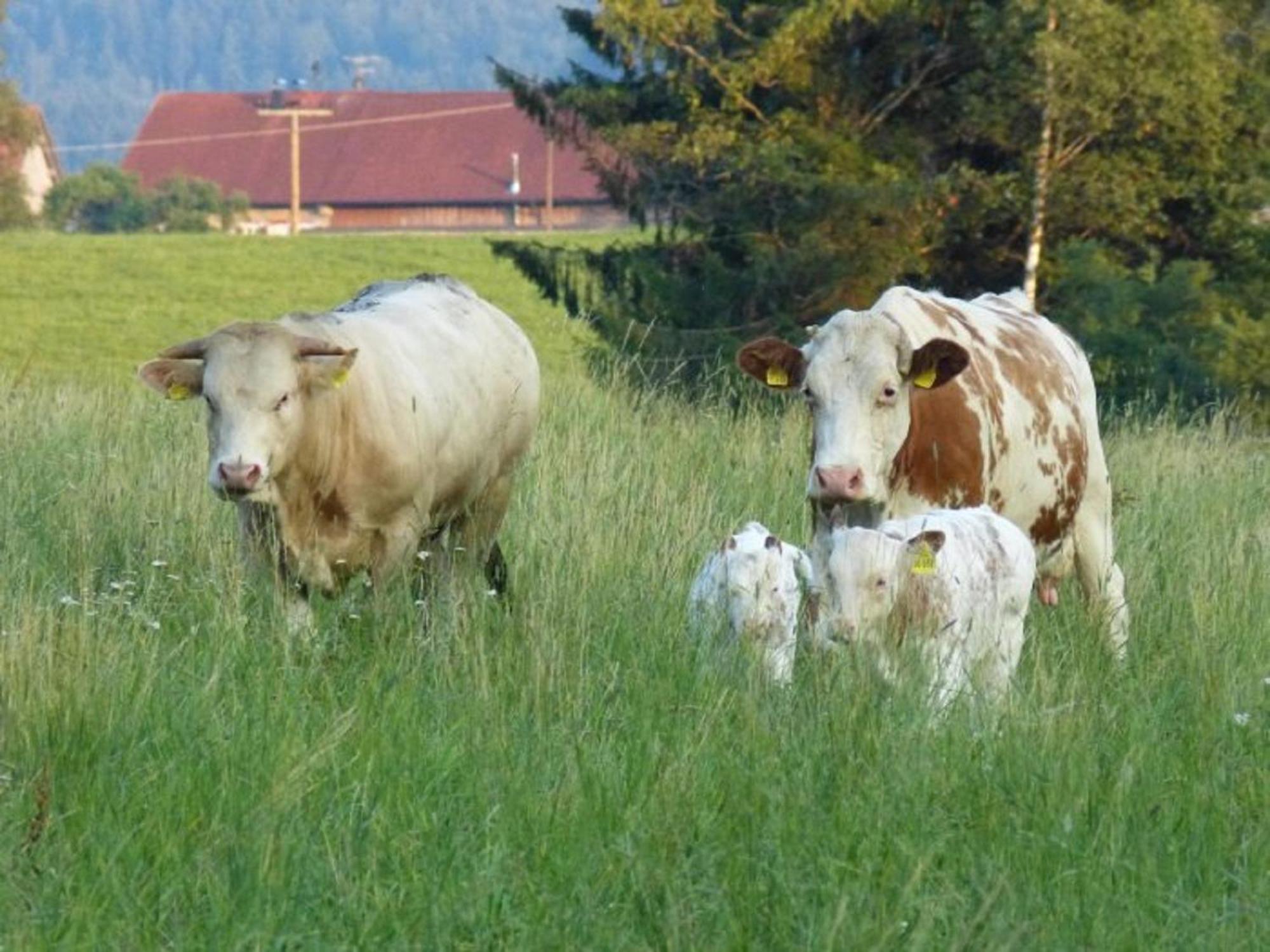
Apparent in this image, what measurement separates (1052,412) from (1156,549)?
1.42 meters

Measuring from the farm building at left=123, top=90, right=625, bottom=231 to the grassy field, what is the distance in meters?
100

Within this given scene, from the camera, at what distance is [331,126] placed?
12694 cm

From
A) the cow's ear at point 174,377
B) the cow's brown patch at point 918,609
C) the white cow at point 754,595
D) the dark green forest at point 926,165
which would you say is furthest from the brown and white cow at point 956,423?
the dark green forest at point 926,165

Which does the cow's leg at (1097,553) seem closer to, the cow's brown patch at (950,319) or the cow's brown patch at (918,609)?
the cow's brown patch at (950,319)

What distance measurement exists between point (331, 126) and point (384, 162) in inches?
270

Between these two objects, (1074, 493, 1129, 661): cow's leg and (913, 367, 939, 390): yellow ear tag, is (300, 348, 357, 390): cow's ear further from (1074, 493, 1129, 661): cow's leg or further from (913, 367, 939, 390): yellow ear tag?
(1074, 493, 1129, 661): cow's leg

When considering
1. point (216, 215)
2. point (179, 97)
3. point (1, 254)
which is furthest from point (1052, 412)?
point (179, 97)

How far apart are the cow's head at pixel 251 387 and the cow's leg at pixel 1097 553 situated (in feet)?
10.5

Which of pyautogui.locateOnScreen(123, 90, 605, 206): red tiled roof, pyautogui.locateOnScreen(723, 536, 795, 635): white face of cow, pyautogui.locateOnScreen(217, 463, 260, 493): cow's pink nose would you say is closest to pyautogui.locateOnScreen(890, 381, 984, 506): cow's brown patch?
pyautogui.locateOnScreen(723, 536, 795, 635): white face of cow

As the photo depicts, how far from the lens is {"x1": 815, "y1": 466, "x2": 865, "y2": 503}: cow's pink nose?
7.77 meters

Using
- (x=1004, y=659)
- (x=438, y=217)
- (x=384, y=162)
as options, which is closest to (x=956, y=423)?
(x=1004, y=659)

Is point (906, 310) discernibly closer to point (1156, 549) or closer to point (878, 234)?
point (1156, 549)

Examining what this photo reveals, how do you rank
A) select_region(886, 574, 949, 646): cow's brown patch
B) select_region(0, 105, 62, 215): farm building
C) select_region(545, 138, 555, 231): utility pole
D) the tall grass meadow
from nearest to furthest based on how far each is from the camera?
the tall grass meadow → select_region(886, 574, 949, 646): cow's brown patch → select_region(545, 138, 555, 231): utility pole → select_region(0, 105, 62, 215): farm building

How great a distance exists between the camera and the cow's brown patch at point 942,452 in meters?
8.41
